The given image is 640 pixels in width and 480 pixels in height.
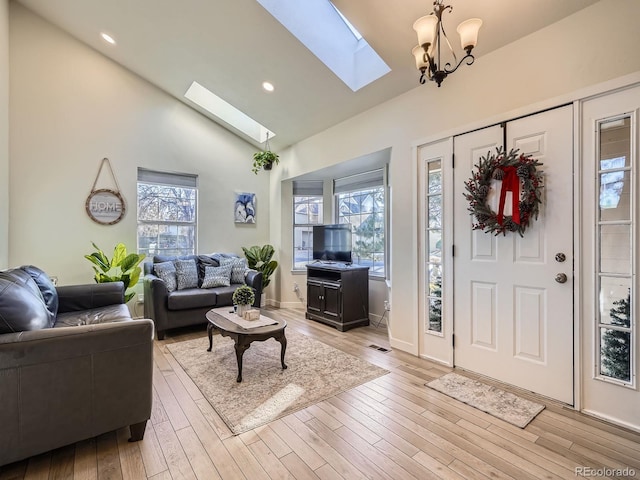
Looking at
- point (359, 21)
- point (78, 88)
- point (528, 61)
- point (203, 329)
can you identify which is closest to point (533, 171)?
Answer: point (528, 61)

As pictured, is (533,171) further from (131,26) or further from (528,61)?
(131,26)

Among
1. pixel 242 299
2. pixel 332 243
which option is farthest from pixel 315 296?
pixel 242 299

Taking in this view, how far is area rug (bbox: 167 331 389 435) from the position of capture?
7.25 feet

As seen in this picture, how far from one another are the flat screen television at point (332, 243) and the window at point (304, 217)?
64 centimetres

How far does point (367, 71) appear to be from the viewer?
3.38 meters

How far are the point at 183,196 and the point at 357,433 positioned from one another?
4.45m

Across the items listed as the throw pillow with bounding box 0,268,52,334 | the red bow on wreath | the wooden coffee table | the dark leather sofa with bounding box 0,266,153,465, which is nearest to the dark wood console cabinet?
the wooden coffee table

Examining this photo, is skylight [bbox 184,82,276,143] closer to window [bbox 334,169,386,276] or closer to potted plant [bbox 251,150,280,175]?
potted plant [bbox 251,150,280,175]

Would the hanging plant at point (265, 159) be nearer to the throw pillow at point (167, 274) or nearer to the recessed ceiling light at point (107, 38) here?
the throw pillow at point (167, 274)

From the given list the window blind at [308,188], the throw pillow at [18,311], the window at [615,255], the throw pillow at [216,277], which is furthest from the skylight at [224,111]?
the window at [615,255]

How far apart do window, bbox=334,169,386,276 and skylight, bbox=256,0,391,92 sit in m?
1.44

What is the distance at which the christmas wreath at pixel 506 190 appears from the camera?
238 centimetres

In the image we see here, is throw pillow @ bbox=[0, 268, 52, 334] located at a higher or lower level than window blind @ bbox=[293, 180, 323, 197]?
lower

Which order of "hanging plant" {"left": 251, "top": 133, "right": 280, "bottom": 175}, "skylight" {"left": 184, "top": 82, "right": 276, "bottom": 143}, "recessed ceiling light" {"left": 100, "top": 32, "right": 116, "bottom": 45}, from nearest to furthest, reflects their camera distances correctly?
"recessed ceiling light" {"left": 100, "top": 32, "right": 116, "bottom": 45}, "skylight" {"left": 184, "top": 82, "right": 276, "bottom": 143}, "hanging plant" {"left": 251, "top": 133, "right": 280, "bottom": 175}
